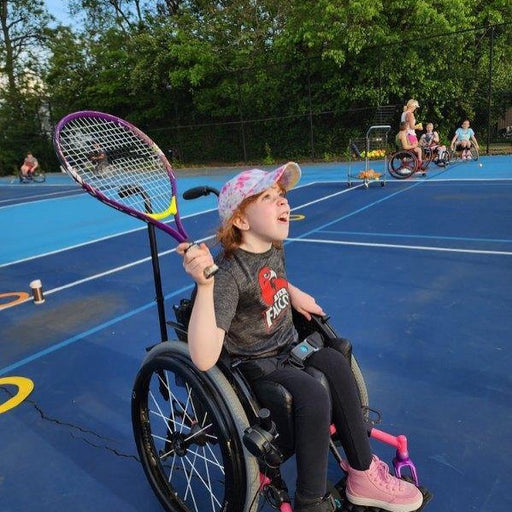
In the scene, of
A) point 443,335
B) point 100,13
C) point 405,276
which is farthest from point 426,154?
point 100,13

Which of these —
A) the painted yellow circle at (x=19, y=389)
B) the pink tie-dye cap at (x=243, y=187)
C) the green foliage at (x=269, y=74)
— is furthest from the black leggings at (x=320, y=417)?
the green foliage at (x=269, y=74)

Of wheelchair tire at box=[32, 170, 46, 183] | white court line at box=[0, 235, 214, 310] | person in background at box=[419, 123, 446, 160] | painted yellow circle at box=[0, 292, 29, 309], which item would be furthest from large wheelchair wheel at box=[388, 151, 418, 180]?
wheelchair tire at box=[32, 170, 46, 183]

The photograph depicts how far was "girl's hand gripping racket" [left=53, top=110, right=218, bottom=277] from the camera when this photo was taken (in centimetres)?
201

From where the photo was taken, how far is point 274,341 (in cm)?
175

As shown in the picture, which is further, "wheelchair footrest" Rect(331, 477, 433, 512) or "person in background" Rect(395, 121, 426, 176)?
"person in background" Rect(395, 121, 426, 176)

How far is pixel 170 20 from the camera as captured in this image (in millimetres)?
21516

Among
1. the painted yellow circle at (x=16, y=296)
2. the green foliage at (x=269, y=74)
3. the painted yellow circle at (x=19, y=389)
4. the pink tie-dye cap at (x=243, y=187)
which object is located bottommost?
the painted yellow circle at (x=19, y=389)

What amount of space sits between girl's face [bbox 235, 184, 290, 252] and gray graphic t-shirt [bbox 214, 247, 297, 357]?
83mm

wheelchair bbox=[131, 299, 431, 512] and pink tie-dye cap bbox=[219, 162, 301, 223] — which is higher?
pink tie-dye cap bbox=[219, 162, 301, 223]

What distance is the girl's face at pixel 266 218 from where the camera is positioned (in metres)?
1.67

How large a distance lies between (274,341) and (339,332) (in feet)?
5.25

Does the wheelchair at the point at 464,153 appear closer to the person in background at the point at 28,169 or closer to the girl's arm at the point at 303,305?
the girl's arm at the point at 303,305

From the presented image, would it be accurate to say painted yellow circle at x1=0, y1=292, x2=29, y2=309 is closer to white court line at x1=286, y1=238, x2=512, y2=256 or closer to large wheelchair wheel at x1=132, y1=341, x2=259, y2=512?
large wheelchair wheel at x1=132, y1=341, x2=259, y2=512

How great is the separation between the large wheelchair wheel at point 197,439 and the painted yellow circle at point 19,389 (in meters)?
0.98
